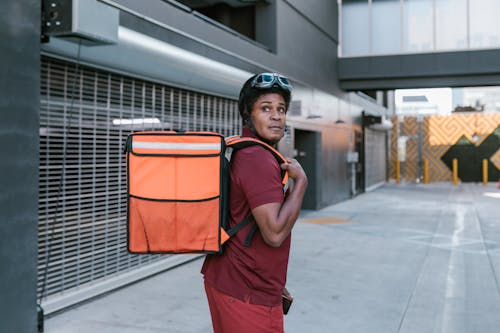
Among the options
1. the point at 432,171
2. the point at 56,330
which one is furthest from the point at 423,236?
the point at 432,171

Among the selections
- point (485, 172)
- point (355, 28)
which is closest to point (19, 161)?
point (355, 28)

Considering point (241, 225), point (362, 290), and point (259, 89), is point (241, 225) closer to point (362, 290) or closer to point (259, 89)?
point (259, 89)

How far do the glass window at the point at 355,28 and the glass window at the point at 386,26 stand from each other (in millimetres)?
238

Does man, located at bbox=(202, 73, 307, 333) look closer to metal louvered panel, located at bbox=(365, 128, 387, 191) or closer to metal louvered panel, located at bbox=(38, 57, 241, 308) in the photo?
metal louvered panel, located at bbox=(38, 57, 241, 308)

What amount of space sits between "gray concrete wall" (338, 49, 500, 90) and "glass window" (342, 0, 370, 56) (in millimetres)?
345

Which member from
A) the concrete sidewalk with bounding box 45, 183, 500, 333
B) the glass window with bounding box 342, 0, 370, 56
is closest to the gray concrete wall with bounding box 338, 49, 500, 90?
the glass window with bounding box 342, 0, 370, 56

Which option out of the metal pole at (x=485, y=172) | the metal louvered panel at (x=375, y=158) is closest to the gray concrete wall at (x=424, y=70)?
the metal louvered panel at (x=375, y=158)

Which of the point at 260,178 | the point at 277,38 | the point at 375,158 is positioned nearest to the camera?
the point at 260,178

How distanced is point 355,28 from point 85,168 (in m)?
11.8

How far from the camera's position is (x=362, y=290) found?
5172 millimetres

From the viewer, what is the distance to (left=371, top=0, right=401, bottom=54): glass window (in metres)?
14.0

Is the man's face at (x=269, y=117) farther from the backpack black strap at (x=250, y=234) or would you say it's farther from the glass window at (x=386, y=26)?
the glass window at (x=386, y=26)

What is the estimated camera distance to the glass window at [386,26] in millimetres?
14047

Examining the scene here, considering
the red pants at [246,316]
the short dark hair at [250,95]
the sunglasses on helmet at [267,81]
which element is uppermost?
the sunglasses on helmet at [267,81]
